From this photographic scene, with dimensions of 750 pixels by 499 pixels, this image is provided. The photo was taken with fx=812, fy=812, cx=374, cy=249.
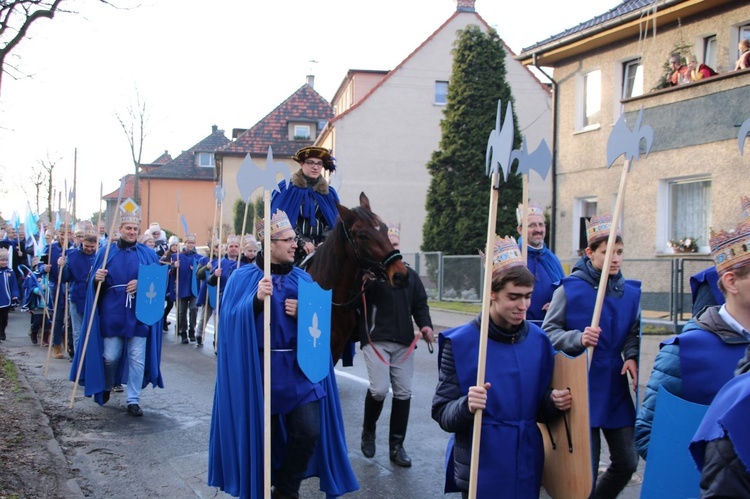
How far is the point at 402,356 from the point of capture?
6.87m

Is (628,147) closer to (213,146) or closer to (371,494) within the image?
(371,494)

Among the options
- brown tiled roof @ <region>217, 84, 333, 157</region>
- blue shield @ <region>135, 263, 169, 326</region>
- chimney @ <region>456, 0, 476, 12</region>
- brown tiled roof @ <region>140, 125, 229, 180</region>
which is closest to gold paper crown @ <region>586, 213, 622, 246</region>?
blue shield @ <region>135, 263, 169, 326</region>

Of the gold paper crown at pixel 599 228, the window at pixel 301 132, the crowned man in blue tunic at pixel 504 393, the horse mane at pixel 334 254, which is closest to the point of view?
the crowned man in blue tunic at pixel 504 393

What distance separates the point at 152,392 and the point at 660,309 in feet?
32.0

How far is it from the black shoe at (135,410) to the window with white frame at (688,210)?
12.9 metres

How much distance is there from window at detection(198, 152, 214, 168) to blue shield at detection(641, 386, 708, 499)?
69.3m

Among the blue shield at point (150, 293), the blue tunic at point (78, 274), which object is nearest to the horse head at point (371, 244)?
the blue shield at point (150, 293)

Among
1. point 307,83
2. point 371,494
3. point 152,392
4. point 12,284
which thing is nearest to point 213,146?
point 307,83

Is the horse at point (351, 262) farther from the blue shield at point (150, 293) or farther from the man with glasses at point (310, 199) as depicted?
the blue shield at point (150, 293)

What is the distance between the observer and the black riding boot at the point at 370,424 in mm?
6855

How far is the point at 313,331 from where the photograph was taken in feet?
16.7

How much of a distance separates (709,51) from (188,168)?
2223 inches

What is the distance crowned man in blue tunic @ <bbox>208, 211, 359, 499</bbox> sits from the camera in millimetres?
5020

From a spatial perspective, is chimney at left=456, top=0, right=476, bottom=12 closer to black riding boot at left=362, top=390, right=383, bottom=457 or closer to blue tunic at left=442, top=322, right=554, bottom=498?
black riding boot at left=362, top=390, right=383, bottom=457
